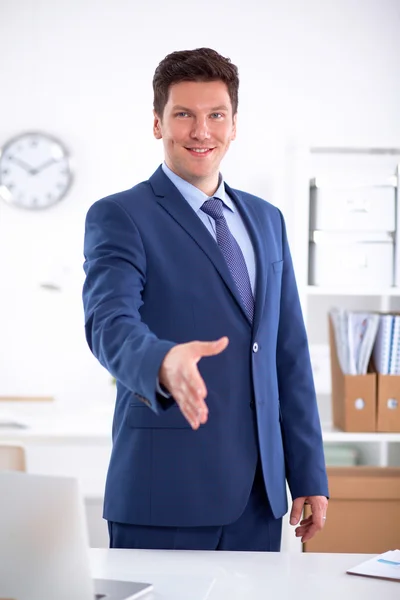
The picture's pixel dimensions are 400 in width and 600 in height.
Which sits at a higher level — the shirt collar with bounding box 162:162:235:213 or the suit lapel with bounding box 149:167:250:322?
the shirt collar with bounding box 162:162:235:213

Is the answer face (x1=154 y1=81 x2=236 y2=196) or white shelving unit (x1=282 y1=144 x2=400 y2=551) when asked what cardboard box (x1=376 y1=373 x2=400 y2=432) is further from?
face (x1=154 y1=81 x2=236 y2=196)

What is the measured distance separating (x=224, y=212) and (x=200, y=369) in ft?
1.19

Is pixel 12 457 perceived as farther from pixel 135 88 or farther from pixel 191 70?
pixel 135 88

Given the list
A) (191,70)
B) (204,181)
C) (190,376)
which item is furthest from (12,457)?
(190,376)

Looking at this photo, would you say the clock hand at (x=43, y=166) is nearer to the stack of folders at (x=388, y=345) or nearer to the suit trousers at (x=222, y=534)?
the stack of folders at (x=388, y=345)

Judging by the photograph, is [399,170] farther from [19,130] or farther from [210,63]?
[19,130]

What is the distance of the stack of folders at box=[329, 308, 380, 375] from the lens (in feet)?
9.68

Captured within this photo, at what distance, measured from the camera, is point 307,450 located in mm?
1685

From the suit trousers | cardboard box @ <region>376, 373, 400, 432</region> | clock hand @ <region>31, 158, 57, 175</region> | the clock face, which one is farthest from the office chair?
clock hand @ <region>31, 158, 57, 175</region>

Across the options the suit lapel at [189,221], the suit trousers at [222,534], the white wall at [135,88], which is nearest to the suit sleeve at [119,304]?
the suit lapel at [189,221]

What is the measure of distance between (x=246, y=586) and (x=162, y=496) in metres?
0.34

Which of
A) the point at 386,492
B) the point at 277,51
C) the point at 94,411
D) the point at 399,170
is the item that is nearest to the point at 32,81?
the point at 277,51

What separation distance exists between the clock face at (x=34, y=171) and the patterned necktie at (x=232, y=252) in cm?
238

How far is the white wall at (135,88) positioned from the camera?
3.96 meters
